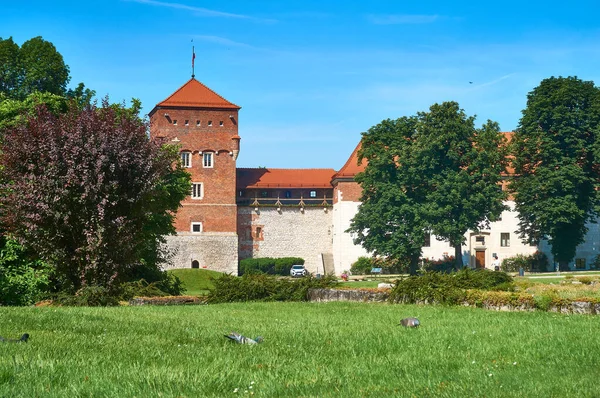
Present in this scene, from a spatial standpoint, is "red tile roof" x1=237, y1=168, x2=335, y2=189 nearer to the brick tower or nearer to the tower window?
the brick tower

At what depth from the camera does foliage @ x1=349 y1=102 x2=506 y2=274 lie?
5288 centimetres

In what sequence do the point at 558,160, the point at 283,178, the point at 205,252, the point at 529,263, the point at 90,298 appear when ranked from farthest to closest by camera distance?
the point at 283,178 < the point at 205,252 < the point at 529,263 < the point at 558,160 < the point at 90,298

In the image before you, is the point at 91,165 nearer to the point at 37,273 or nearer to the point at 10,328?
the point at 37,273

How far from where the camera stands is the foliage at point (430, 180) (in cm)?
5288

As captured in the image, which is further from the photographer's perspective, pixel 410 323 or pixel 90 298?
pixel 90 298

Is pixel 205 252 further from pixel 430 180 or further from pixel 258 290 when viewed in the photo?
pixel 258 290

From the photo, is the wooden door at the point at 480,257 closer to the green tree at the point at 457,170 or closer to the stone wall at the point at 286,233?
the stone wall at the point at 286,233

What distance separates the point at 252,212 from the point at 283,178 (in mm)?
4802

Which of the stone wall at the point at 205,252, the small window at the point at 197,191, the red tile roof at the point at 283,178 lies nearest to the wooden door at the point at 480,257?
the red tile roof at the point at 283,178

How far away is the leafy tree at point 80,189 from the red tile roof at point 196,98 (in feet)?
167

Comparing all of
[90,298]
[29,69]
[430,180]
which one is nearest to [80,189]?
[90,298]

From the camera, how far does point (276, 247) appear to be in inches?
2945

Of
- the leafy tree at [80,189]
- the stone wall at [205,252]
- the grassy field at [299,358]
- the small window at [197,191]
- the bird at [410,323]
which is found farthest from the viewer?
the small window at [197,191]

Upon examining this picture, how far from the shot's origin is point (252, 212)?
75.2 metres
